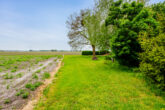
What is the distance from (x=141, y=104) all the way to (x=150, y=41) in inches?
120

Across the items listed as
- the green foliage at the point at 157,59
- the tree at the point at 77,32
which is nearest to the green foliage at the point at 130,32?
the green foliage at the point at 157,59

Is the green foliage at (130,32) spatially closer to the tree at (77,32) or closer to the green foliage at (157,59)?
the green foliage at (157,59)

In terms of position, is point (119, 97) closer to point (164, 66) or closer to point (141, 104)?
point (141, 104)

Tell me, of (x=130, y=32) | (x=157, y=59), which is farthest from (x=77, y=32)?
(x=157, y=59)

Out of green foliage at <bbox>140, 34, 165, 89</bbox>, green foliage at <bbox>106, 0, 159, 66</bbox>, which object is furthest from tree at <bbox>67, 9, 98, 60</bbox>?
green foliage at <bbox>140, 34, 165, 89</bbox>

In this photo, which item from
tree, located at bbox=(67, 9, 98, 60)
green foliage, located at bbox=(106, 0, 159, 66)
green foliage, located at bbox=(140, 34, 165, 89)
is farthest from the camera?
tree, located at bbox=(67, 9, 98, 60)

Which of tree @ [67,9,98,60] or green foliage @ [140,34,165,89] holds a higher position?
tree @ [67,9,98,60]

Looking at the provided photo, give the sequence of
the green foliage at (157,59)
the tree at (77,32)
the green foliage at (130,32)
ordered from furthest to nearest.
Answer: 1. the tree at (77,32)
2. the green foliage at (130,32)
3. the green foliage at (157,59)

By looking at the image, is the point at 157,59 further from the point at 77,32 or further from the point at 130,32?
the point at 77,32

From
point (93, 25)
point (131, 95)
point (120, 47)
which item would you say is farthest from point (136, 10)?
point (131, 95)

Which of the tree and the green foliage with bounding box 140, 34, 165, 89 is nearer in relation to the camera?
the green foliage with bounding box 140, 34, 165, 89

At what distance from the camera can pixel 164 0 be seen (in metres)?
8.55

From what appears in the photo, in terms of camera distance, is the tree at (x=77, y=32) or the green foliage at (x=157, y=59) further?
the tree at (x=77, y=32)

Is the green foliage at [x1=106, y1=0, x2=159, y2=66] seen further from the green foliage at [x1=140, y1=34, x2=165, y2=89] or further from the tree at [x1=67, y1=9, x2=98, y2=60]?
the tree at [x1=67, y1=9, x2=98, y2=60]
